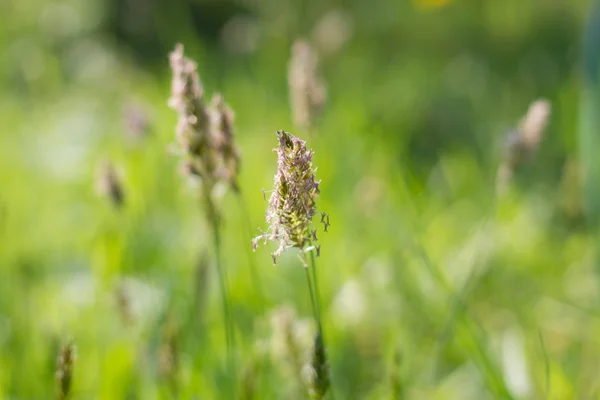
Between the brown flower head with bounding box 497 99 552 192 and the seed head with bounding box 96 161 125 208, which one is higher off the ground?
the seed head with bounding box 96 161 125 208

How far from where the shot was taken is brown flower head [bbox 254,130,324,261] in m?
0.75

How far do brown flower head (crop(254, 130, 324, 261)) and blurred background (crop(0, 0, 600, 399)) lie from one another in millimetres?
328

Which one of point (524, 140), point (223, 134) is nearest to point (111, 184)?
point (223, 134)

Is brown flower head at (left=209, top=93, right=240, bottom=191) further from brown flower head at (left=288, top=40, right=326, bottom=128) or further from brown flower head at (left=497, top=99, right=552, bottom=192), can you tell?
brown flower head at (left=497, top=99, right=552, bottom=192)

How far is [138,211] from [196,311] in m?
0.79

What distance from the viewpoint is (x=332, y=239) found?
207 cm

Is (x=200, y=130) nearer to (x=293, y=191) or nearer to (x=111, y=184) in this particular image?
(x=293, y=191)

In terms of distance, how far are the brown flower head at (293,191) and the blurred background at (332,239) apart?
0.33 meters

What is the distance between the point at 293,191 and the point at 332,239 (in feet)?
4.36

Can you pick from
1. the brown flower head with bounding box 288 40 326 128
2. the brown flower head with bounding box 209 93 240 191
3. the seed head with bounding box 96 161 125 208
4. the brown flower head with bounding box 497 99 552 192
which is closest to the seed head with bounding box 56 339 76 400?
the brown flower head with bounding box 209 93 240 191

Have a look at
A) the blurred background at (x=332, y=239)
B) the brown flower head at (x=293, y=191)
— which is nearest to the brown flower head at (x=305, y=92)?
the blurred background at (x=332, y=239)

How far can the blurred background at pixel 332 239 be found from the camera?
55.0 inches

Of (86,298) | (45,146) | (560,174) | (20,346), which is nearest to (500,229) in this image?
(560,174)

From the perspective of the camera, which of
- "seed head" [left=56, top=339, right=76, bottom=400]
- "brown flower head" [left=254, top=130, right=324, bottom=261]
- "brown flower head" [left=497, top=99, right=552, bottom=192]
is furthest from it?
"brown flower head" [left=497, top=99, right=552, bottom=192]
